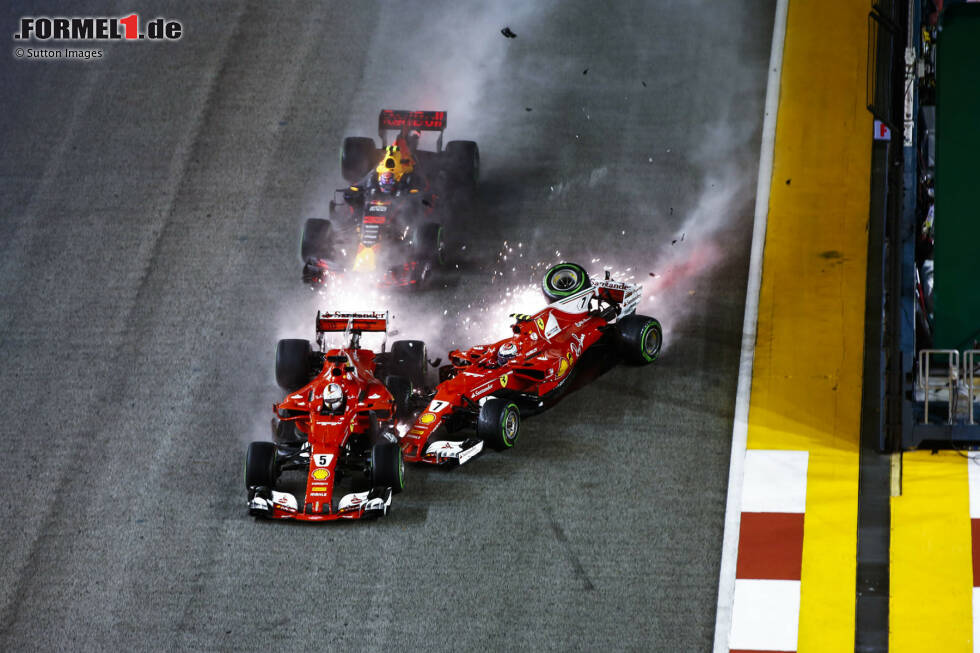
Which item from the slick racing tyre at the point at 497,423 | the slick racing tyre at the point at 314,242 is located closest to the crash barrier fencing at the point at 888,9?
the slick racing tyre at the point at 497,423

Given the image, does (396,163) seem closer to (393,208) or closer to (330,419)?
(393,208)

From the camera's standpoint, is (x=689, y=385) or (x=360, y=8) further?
(x=360, y=8)

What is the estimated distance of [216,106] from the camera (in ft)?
62.4

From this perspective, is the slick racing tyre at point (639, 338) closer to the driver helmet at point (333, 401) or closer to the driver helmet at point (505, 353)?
the driver helmet at point (505, 353)

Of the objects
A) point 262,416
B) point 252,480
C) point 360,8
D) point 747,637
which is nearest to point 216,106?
point 360,8

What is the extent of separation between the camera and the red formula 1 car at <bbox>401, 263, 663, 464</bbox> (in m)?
14.0

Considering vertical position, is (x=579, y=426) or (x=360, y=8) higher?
(x=360, y=8)

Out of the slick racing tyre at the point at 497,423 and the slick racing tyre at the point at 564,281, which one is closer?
the slick racing tyre at the point at 497,423

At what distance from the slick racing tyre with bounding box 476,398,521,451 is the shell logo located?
0.73 meters

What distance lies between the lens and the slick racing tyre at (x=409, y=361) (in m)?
14.9

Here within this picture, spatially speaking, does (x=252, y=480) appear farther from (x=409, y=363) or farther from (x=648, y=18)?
(x=648, y=18)

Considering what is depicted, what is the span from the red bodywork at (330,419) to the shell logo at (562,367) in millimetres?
1614

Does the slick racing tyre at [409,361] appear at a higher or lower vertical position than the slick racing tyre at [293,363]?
higher

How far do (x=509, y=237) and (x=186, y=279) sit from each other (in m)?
3.36
